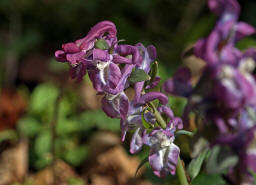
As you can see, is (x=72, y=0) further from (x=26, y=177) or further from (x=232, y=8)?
(x=232, y=8)

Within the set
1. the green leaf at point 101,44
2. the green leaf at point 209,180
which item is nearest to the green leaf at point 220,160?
the green leaf at point 209,180

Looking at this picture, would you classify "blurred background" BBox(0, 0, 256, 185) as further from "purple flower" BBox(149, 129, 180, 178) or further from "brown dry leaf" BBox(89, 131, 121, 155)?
"purple flower" BBox(149, 129, 180, 178)

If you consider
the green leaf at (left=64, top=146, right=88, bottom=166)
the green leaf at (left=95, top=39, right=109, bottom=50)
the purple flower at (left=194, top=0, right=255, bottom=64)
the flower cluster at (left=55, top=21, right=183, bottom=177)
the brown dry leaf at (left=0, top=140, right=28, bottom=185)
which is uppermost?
the purple flower at (left=194, top=0, right=255, bottom=64)

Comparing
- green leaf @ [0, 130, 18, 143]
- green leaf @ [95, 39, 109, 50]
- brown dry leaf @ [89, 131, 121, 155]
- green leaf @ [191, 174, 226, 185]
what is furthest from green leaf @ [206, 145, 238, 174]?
green leaf @ [0, 130, 18, 143]

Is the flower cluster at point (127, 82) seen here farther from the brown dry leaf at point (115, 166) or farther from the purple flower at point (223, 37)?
the brown dry leaf at point (115, 166)

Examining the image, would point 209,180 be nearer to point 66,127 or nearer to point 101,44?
point 101,44

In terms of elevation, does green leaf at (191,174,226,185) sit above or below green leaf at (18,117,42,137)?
above

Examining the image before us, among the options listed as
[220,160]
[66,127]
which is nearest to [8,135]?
[66,127]
